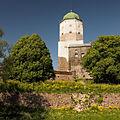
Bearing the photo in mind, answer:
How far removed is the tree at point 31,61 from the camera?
20719 millimetres

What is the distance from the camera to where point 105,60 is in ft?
88.4

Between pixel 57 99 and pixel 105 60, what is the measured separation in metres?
14.1

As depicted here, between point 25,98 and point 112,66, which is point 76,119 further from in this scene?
point 112,66

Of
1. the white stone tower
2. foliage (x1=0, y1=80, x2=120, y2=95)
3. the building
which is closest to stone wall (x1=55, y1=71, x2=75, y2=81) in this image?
Result: foliage (x1=0, y1=80, x2=120, y2=95)

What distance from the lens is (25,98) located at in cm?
1722

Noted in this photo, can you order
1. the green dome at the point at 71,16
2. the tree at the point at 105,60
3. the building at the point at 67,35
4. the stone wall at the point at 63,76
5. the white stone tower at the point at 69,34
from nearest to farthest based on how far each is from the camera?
the tree at the point at 105,60, the stone wall at the point at 63,76, the building at the point at 67,35, the white stone tower at the point at 69,34, the green dome at the point at 71,16

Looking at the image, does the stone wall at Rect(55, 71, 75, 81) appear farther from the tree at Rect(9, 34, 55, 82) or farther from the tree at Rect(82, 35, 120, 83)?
the tree at Rect(9, 34, 55, 82)

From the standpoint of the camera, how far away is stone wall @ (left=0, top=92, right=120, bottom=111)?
17.0m

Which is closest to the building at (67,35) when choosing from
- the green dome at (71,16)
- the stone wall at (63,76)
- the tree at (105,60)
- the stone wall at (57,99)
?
the green dome at (71,16)

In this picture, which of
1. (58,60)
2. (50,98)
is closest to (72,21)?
(58,60)

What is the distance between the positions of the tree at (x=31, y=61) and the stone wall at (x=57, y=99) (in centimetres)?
375

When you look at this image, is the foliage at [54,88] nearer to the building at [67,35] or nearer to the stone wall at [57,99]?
the stone wall at [57,99]

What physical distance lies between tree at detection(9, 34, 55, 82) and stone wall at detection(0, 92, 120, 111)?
3.75 metres

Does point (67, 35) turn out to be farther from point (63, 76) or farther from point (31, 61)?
point (31, 61)
